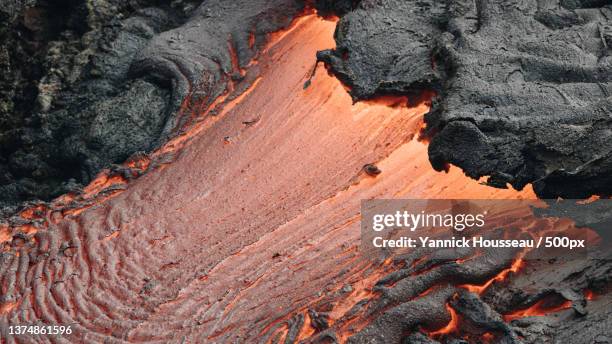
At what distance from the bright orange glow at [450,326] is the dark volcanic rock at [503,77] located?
78cm

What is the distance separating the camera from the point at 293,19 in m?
5.57

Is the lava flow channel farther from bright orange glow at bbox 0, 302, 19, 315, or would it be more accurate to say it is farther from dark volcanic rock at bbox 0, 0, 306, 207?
dark volcanic rock at bbox 0, 0, 306, 207

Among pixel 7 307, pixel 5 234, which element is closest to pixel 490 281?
pixel 7 307

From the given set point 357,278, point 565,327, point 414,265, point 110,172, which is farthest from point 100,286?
point 565,327

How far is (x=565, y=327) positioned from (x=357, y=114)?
186 cm

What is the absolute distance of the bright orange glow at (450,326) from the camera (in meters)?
3.69

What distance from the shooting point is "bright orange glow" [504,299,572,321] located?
3662 millimetres

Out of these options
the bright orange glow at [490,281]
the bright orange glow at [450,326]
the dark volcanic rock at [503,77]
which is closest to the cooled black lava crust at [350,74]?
the dark volcanic rock at [503,77]

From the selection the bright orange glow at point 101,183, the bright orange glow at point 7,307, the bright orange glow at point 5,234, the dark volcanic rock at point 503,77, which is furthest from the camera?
the bright orange glow at point 101,183

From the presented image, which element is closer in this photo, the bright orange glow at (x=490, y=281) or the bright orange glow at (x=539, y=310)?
the bright orange glow at (x=539, y=310)

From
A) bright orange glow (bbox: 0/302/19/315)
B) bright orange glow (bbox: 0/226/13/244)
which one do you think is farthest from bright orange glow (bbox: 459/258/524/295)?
bright orange glow (bbox: 0/226/13/244)

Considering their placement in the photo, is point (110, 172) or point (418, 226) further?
point (110, 172)

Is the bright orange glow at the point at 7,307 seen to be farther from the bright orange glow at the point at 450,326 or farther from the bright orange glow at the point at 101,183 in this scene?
the bright orange glow at the point at 450,326

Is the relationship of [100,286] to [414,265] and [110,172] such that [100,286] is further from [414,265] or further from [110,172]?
[414,265]
